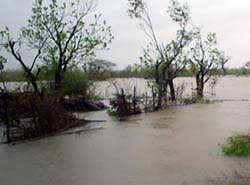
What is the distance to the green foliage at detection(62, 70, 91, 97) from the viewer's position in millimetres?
24411

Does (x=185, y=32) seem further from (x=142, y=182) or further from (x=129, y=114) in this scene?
(x=142, y=182)

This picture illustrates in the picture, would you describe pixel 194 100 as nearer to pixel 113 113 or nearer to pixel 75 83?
pixel 75 83

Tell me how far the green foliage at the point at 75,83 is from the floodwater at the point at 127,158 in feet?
29.6

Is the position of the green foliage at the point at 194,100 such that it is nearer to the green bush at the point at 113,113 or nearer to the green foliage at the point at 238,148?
the green bush at the point at 113,113

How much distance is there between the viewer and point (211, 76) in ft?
115

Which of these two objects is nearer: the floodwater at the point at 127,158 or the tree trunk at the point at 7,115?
the floodwater at the point at 127,158

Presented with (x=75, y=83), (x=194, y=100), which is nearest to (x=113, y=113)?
(x=75, y=83)

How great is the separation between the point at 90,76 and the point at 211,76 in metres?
12.5

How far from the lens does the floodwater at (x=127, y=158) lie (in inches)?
317

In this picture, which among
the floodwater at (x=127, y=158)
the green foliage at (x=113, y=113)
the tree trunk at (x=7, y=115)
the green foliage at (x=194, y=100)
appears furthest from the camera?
the green foliage at (x=194, y=100)

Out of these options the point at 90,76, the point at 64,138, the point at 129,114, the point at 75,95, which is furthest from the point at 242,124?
the point at 90,76

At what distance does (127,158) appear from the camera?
32.4 ft

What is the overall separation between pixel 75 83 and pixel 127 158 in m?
15.3

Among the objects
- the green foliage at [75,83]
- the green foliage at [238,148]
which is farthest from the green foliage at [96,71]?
the green foliage at [238,148]
